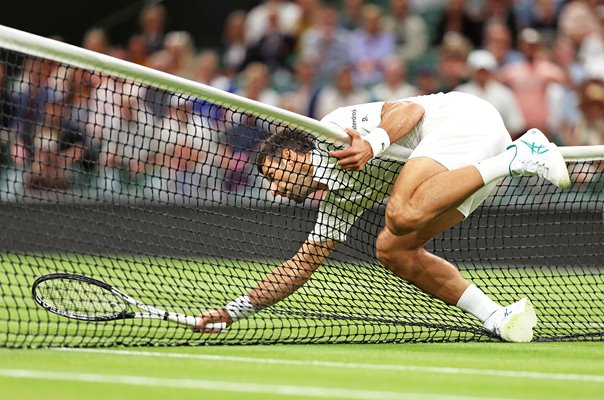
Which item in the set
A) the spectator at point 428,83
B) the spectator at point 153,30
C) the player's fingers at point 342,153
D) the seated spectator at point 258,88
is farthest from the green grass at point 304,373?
the spectator at point 153,30

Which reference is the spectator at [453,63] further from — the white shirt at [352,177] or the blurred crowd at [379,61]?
the white shirt at [352,177]

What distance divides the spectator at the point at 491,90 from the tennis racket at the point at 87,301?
6.97 m

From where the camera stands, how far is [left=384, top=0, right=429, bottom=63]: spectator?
14695mm

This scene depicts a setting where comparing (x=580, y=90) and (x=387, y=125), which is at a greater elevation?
(x=387, y=125)

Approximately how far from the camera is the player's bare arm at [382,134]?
21.2 ft

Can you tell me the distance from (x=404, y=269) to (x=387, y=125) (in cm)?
81

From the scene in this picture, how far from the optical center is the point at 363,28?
14.8 meters

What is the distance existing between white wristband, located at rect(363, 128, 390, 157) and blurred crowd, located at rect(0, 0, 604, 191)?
4784mm

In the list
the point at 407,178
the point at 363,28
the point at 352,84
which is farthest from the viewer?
the point at 363,28

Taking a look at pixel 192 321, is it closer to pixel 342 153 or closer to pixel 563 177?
pixel 342 153

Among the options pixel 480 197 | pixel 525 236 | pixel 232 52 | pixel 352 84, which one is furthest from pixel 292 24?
pixel 480 197

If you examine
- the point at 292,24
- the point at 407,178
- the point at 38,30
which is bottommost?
the point at 38,30

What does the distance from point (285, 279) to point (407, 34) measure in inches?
332

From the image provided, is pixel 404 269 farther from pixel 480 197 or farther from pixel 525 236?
pixel 525 236
